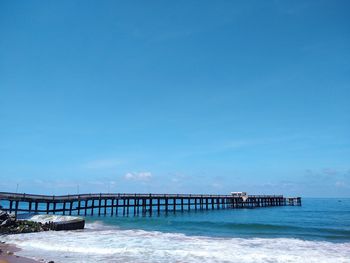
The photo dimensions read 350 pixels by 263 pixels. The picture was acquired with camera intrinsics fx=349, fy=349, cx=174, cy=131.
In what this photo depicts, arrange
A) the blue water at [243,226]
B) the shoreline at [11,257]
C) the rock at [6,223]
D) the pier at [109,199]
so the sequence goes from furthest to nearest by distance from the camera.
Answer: the pier at [109,199]
the blue water at [243,226]
the rock at [6,223]
the shoreline at [11,257]

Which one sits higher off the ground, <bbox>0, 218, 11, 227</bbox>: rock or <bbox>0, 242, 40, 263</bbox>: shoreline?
<bbox>0, 218, 11, 227</bbox>: rock

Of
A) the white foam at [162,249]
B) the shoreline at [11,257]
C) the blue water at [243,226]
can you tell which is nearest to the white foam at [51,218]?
the white foam at [162,249]

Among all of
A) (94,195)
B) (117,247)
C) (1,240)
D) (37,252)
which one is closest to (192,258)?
(117,247)

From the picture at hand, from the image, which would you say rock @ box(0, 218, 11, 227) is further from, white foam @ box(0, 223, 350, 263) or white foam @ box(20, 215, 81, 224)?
white foam @ box(20, 215, 81, 224)

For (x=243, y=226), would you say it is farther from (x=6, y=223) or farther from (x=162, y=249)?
(x=6, y=223)

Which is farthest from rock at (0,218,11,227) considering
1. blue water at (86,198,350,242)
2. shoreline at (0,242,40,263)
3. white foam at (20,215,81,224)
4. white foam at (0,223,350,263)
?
blue water at (86,198,350,242)

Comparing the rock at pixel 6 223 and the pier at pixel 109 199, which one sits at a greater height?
the pier at pixel 109 199

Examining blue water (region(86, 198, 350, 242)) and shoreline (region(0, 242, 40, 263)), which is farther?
blue water (region(86, 198, 350, 242))

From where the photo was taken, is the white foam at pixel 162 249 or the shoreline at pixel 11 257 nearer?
the shoreline at pixel 11 257

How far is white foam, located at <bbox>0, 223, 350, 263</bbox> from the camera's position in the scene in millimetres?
16078

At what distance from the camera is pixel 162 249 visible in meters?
18.5

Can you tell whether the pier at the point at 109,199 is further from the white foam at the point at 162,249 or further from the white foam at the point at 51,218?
the white foam at the point at 162,249

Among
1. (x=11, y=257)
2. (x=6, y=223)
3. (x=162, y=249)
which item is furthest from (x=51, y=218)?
(x=162, y=249)

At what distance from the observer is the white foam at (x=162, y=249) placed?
16.1m
